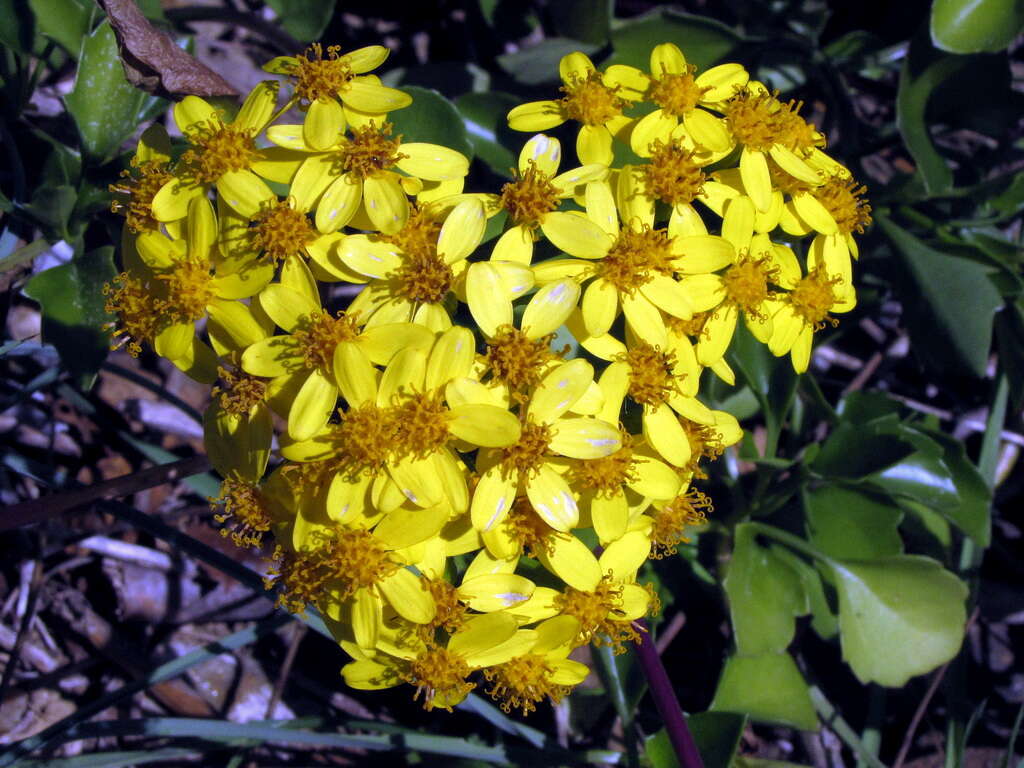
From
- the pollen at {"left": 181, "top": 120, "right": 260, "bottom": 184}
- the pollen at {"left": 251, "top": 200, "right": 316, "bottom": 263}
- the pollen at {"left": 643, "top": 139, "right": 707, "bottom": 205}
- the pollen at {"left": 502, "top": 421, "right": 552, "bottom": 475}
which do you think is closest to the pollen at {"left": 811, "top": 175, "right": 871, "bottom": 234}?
the pollen at {"left": 643, "top": 139, "right": 707, "bottom": 205}

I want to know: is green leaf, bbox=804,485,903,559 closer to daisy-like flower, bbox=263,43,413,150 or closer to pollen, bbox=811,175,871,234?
pollen, bbox=811,175,871,234

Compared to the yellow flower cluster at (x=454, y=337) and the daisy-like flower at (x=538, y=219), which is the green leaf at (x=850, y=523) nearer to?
the yellow flower cluster at (x=454, y=337)

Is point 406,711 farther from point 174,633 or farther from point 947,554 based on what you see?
point 947,554

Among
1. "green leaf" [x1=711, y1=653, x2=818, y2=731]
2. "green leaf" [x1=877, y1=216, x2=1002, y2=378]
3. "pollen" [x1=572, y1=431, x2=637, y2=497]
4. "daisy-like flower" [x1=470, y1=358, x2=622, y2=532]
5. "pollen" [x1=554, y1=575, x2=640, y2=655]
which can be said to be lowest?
"green leaf" [x1=711, y1=653, x2=818, y2=731]

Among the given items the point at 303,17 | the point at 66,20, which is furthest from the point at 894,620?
the point at 66,20

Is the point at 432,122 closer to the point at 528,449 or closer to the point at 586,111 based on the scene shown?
the point at 586,111

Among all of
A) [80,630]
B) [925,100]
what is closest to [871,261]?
[925,100]
